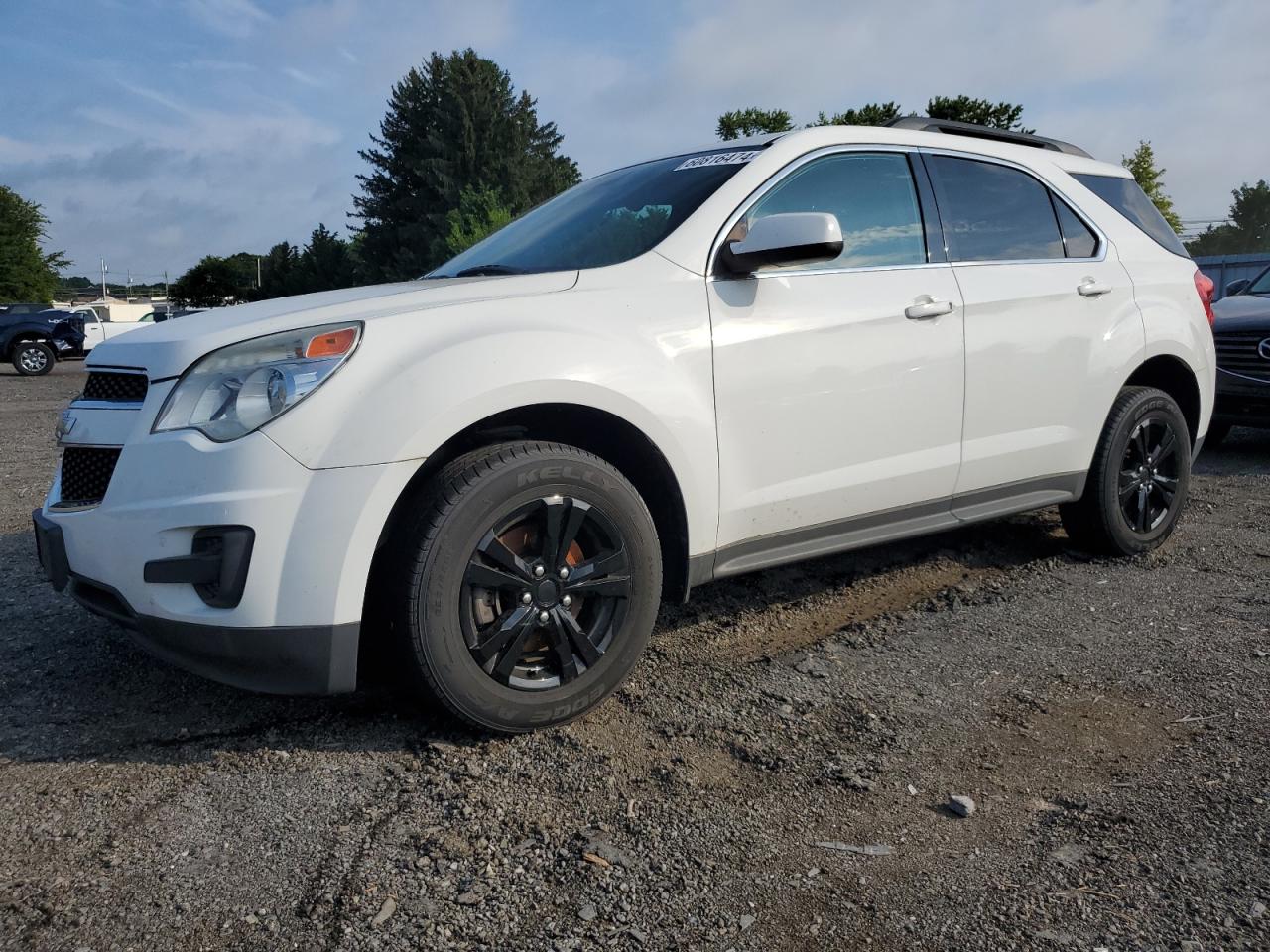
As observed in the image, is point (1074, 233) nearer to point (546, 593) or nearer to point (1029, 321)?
point (1029, 321)

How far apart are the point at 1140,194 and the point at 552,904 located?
4349 mm

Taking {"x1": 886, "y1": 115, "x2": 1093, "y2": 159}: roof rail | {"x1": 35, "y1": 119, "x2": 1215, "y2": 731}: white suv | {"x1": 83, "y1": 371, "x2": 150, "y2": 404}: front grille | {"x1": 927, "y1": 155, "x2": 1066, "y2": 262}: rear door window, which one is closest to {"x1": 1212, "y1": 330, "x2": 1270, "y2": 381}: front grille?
{"x1": 886, "y1": 115, "x2": 1093, "y2": 159}: roof rail

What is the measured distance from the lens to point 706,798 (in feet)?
7.86

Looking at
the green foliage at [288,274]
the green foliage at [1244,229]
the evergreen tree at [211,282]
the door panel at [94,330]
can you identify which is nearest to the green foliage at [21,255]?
the green foliage at [288,274]

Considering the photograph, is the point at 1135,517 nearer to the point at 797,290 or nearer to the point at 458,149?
the point at 797,290

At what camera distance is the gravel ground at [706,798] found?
1929 millimetres

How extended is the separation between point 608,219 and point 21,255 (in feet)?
226

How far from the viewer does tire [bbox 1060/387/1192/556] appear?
4219 millimetres

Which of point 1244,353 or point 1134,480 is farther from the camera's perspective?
point 1244,353

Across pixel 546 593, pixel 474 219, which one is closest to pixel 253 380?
pixel 546 593

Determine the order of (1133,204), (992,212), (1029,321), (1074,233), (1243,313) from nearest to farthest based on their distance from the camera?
(1029,321) → (992,212) → (1074,233) → (1133,204) → (1243,313)

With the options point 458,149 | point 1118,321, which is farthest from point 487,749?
point 458,149

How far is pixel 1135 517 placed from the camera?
4.48 metres

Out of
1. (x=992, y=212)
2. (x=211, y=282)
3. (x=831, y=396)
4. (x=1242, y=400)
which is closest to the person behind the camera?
(x=831, y=396)
